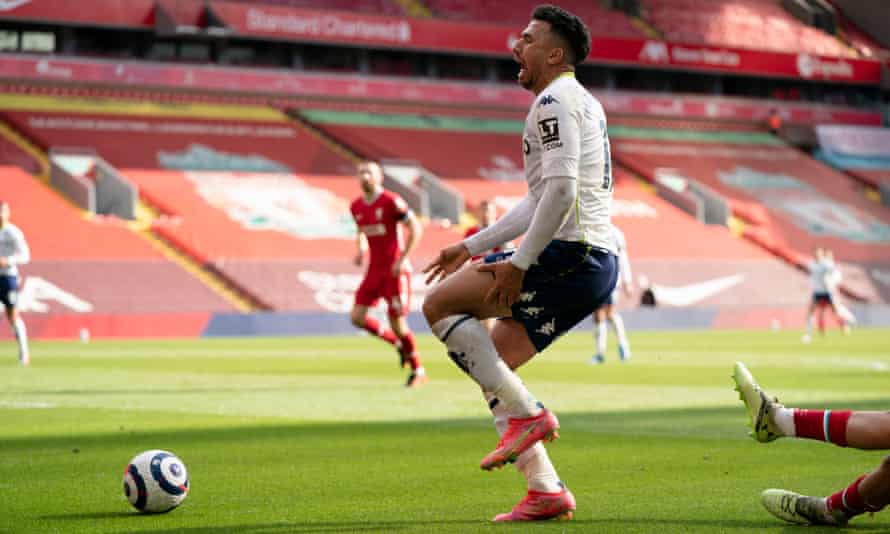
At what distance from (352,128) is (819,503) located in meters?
42.7

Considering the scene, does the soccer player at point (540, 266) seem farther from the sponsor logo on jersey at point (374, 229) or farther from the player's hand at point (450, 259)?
the sponsor logo on jersey at point (374, 229)

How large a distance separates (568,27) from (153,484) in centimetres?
288

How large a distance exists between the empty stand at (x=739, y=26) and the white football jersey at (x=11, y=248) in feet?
127

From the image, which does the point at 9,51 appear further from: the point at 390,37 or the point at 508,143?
the point at 508,143

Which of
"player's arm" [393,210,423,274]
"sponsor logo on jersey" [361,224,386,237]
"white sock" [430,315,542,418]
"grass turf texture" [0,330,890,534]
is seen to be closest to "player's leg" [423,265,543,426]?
"white sock" [430,315,542,418]

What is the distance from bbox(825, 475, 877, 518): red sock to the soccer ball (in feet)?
9.85

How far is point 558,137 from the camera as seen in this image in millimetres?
6629

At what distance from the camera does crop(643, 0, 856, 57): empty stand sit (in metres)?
58.1

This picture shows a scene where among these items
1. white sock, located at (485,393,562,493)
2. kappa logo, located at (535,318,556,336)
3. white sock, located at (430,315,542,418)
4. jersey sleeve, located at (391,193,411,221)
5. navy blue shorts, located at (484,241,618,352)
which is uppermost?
navy blue shorts, located at (484,241,618,352)

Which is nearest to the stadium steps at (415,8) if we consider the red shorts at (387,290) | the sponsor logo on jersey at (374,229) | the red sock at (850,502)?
the sponsor logo on jersey at (374,229)

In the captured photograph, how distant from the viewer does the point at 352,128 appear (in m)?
48.5

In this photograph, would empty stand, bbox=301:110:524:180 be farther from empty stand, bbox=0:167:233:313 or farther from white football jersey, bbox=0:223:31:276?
white football jersey, bbox=0:223:31:276

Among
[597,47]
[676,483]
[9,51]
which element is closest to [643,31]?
[597,47]

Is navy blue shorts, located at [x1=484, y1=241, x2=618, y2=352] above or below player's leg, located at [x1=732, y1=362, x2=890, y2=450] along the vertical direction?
above
